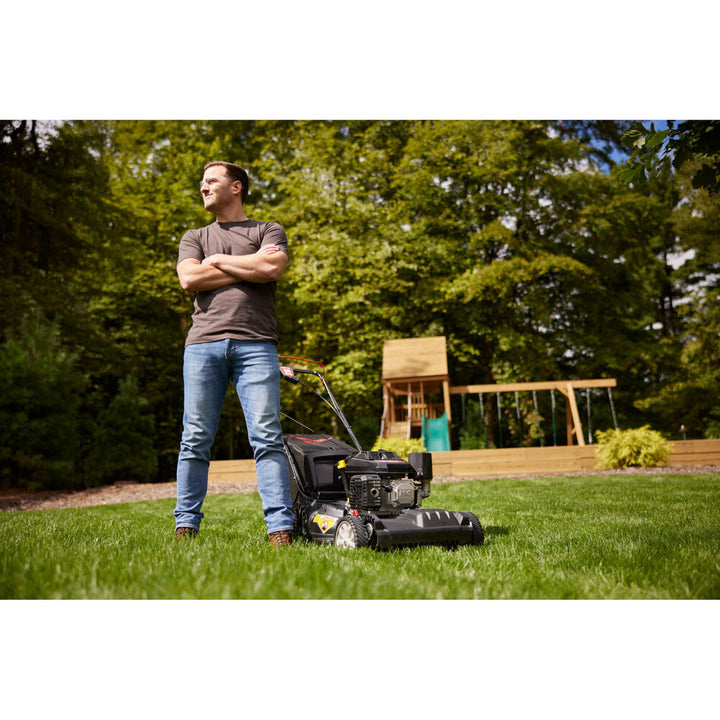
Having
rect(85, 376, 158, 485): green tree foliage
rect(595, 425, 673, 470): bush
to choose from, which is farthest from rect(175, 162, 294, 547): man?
rect(85, 376, 158, 485): green tree foliage

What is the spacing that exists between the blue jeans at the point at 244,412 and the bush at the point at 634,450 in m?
5.44

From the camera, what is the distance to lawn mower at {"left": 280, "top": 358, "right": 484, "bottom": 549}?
2.77 metres

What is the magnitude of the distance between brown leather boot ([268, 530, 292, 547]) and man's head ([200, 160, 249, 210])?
5.22ft

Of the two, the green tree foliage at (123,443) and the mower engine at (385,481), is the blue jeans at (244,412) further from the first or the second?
the green tree foliage at (123,443)

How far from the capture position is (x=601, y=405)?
10.5 metres

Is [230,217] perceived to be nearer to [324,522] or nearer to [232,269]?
[232,269]

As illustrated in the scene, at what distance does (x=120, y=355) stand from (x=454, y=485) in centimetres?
588

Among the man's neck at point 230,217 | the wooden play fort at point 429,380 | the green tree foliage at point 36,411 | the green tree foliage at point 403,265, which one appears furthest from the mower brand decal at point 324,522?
the wooden play fort at point 429,380

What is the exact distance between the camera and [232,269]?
2953 millimetres

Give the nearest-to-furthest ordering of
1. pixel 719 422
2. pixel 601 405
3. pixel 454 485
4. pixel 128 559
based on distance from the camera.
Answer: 1. pixel 128 559
2. pixel 454 485
3. pixel 719 422
4. pixel 601 405

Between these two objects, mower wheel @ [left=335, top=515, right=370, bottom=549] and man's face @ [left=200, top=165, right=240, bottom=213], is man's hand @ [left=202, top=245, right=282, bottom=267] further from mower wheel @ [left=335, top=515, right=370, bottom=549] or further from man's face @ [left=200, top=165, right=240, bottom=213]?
mower wheel @ [left=335, top=515, right=370, bottom=549]
